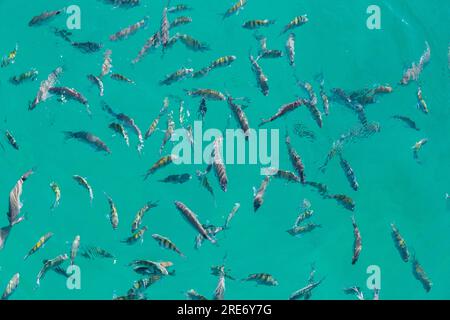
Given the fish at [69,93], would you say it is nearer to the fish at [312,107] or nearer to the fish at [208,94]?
the fish at [208,94]

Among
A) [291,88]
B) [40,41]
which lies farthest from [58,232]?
[291,88]

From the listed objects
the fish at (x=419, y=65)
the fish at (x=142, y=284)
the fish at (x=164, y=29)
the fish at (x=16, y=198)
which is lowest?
the fish at (x=142, y=284)

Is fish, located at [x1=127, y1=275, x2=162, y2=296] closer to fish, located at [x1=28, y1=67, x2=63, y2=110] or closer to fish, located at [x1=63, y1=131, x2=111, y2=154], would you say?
fish, located at [x1=63, y1=131, x2=111, y2=154]

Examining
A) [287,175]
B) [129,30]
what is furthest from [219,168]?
[129,30]

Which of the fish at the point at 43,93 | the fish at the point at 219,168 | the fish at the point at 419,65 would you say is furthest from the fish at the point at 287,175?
the fish at the point at 419,65

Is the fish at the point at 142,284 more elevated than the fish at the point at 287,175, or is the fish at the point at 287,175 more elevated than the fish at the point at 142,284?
the fish at the point at 287,175

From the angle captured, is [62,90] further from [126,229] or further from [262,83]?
[126,229]

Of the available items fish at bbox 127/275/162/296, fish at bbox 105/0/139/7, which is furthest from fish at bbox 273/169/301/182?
fish at bbox 105/0/139/7
